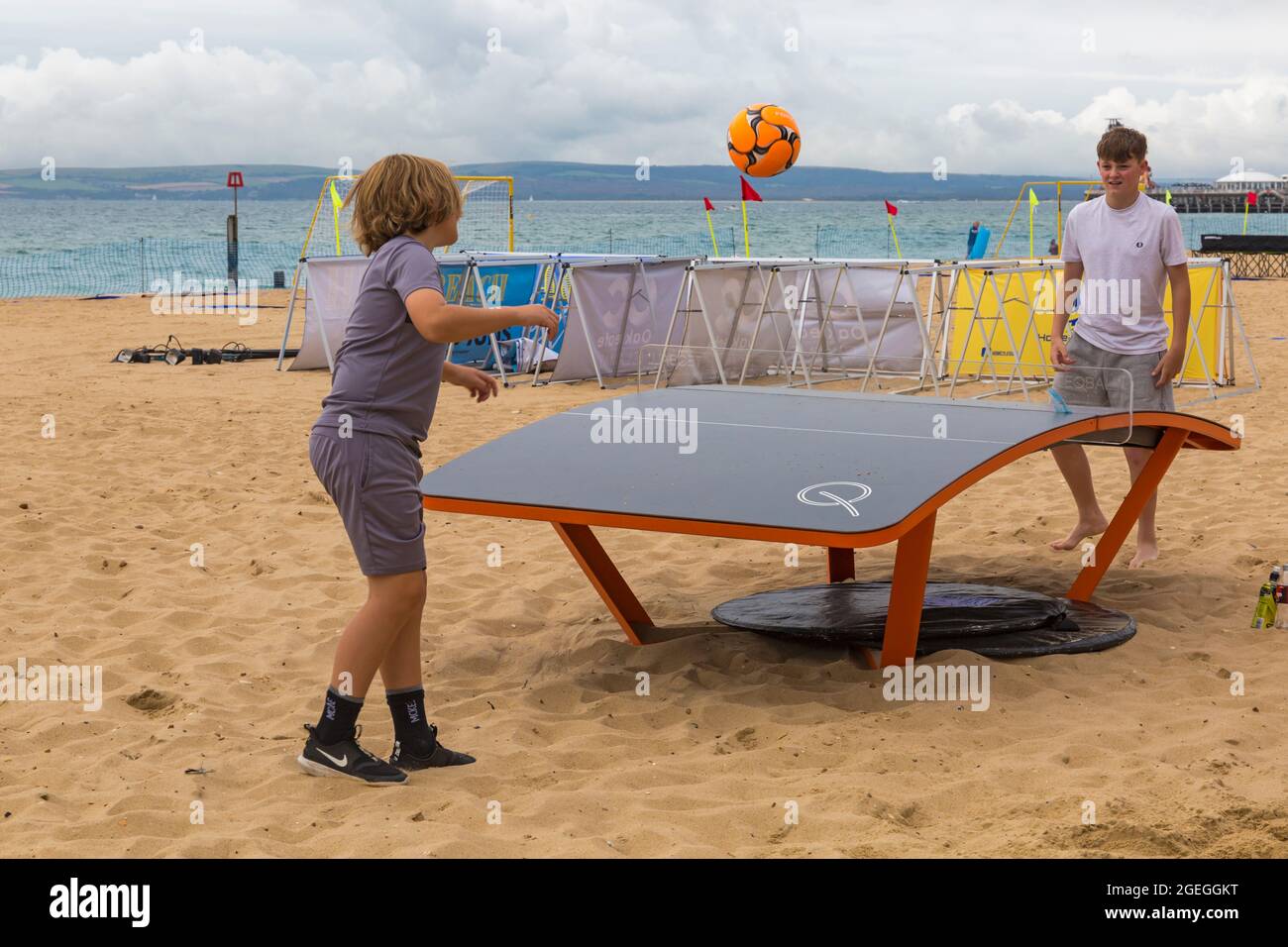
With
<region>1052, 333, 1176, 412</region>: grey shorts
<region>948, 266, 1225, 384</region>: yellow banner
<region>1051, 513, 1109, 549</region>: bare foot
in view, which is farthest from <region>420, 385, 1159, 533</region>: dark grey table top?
<region>948, 266, 1225, 384</region>: yellow banner

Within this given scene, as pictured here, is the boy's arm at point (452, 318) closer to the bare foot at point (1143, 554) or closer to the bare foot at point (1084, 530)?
the bare foot at point (1084, 530)

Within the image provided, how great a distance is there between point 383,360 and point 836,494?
1481 millimetres

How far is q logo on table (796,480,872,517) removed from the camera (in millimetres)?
4238

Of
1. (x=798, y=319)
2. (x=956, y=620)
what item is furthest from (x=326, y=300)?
(x=956, y=620)

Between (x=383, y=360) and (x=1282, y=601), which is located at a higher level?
(x=383, y=360)

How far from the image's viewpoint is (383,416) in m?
3.68

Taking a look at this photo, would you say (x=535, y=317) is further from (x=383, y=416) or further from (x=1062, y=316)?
(x=1062, y=316)

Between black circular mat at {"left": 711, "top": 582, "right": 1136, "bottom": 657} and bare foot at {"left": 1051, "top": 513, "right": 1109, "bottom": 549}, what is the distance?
74 centimetres

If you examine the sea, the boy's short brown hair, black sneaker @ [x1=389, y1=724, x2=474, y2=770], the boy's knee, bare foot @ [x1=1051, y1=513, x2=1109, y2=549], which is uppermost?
the sea

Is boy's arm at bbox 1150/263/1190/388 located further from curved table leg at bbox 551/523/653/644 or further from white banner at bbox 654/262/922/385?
white banner at bbox 654/262/922/385

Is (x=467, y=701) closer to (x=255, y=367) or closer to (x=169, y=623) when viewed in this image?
(x=169, y=623)

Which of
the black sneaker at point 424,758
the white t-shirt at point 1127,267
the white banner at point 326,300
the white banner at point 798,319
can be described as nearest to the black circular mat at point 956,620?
the white t-shirt at point 1127,267

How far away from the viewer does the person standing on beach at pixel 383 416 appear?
3.65 m

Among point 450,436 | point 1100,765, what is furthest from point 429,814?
point 450,436
